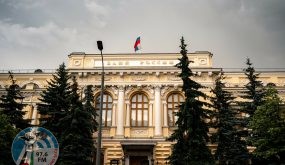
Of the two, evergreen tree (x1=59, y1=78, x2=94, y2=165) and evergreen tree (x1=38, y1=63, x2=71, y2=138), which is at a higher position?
evergreen tree (x1=38, y1=63, x2=71, y2=138)

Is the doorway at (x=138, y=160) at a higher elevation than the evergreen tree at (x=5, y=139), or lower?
lower

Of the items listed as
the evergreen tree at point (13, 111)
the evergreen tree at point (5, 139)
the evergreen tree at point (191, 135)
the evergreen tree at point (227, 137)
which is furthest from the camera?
the evergreen tree at point (13, 111)

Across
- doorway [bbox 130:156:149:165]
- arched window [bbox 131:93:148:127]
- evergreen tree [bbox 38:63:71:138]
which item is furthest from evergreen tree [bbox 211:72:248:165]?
evergreen tree [bbox 38:63:71:138]

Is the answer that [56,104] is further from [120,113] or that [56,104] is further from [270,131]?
[270,131]

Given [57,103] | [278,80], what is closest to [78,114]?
[57,103]

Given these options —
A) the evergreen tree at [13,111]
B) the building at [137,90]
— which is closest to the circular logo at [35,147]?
the evergreen tree at [13,111]

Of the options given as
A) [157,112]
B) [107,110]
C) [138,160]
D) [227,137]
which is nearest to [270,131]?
[227,137]

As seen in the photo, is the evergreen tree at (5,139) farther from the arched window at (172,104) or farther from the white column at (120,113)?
the arched window at (172,104)

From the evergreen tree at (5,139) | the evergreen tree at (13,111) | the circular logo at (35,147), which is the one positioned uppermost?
the evergreen tree at (13,111)

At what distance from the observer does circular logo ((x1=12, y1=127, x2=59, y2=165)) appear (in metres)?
5.40

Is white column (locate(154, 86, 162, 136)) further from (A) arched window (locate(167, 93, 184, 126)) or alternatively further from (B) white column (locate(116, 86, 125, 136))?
(B) white column (locate(116, 86, 125, 136))

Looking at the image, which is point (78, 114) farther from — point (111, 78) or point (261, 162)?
point (261, 162)

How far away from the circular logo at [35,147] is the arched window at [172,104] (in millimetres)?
21658

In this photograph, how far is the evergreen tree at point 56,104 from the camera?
2195 cm
